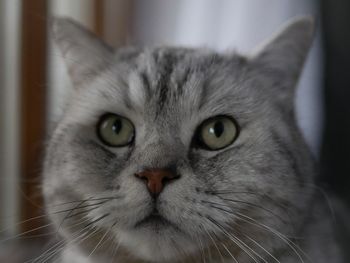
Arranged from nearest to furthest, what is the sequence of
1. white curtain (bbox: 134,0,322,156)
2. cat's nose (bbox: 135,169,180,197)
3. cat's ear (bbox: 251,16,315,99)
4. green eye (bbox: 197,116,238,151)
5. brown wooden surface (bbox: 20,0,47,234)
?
cat's nose (bbox: 135,169,180,197) → green eye (bbox: 197,116,238,151) → cat's ear (bbox: 251,16,315,99) → brown wooden surface (bbox: 20,0,47,234) → white curtain (bbox: 134,0,322,156)

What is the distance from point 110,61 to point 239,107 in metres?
0.34

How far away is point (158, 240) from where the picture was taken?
2.87ft

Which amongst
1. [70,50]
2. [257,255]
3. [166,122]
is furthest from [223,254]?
[70,50]

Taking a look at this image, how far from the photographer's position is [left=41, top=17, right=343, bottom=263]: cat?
0.87 meters

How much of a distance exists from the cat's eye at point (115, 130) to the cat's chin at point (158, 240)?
7.8 inches

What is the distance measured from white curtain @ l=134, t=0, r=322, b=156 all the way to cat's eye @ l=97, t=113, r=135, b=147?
2.55 feet

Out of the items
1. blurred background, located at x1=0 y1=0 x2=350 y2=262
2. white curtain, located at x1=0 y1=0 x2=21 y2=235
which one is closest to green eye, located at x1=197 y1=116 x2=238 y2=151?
blurred background, located at x1=0 y1=0 x2=350 y2=262

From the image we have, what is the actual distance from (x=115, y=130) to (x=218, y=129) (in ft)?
0.72

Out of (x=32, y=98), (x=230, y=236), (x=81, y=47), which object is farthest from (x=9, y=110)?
(x=230, y=236)

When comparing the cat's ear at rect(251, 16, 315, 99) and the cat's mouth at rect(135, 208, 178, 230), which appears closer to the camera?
the cat's mouth at rect(135, 208, 178, 230)

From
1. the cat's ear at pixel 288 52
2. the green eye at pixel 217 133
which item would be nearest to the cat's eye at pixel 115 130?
the green eye at pixel 217 133

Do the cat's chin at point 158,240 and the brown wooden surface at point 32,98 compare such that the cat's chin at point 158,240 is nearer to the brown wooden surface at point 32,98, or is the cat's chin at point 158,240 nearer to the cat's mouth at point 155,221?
the cat's mouth at point 155,221

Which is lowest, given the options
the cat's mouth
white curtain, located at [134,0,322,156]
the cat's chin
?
the cat's chin

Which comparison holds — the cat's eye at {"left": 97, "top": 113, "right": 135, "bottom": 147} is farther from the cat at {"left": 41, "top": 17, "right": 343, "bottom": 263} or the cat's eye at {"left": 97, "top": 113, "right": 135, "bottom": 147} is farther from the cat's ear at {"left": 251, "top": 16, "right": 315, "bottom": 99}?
the cat's ear at {"left": 251, "top": 16, "right": 315, "bottom": 99}
